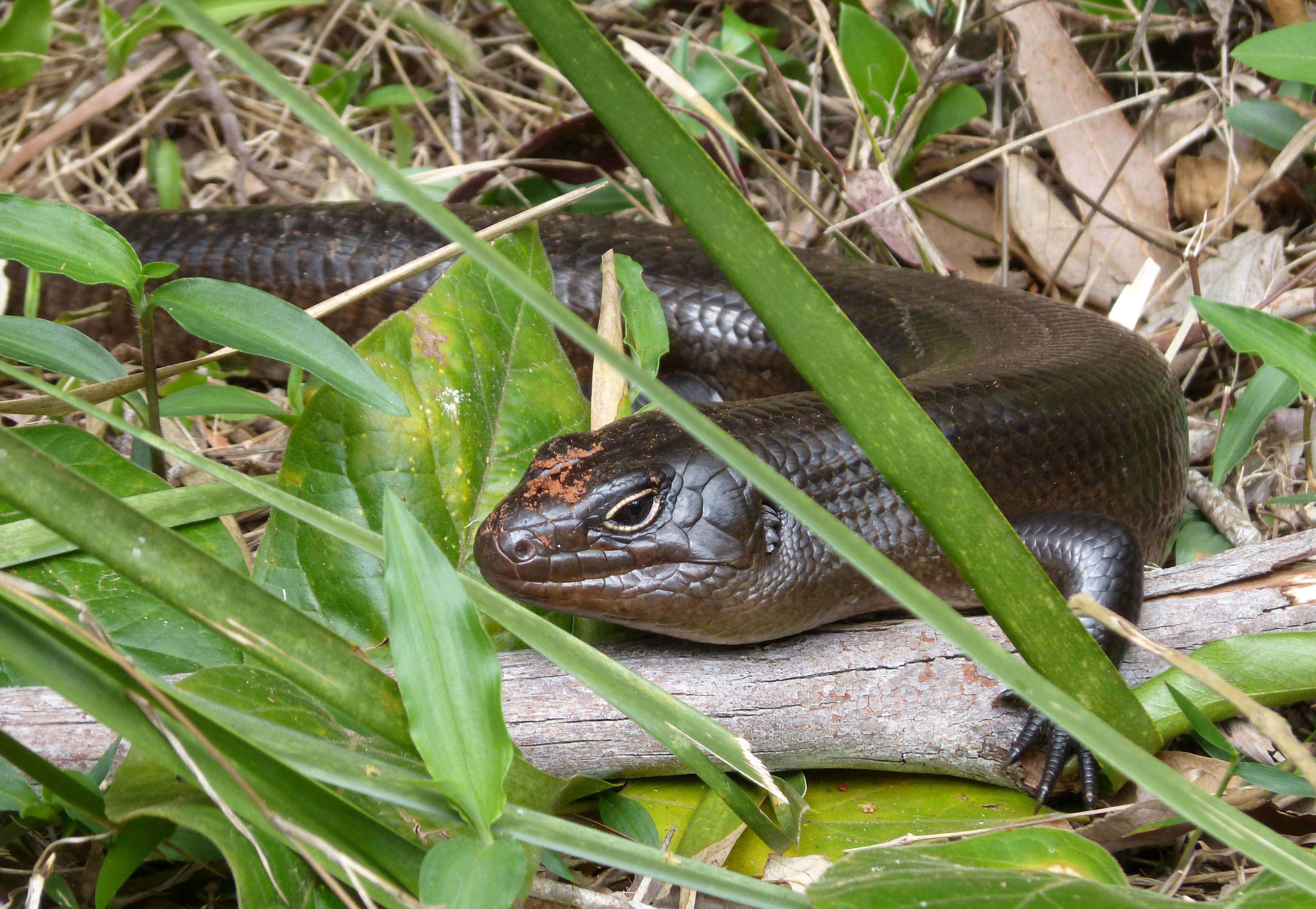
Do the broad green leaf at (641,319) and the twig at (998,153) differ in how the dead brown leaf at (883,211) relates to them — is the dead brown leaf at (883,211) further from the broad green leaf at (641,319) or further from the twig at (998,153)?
the broad green leaf at (641,319)

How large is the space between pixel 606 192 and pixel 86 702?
3.40 metres

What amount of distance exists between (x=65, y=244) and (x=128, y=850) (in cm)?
96

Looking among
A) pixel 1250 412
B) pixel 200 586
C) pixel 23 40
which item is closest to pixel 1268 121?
pixel 1250 412

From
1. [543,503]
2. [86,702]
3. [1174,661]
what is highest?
[86,702]

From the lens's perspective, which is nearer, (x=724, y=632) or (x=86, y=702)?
(x=86, y=702)

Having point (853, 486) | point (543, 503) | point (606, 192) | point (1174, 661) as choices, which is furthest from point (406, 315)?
point (606, 192)

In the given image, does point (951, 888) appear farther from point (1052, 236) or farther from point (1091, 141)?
point (1091, 141)

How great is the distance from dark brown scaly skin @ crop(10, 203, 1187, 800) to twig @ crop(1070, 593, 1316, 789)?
27.2 inches

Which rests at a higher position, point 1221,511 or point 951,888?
point 951,888

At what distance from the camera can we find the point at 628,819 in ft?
6.30

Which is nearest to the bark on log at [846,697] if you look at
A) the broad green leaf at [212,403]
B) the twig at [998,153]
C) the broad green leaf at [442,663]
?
the broad green leaf at [442,663]

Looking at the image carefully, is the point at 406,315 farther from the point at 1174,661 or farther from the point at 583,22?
the point at 1174,661

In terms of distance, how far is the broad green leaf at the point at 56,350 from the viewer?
5.97 ft

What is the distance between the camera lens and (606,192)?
436cm
